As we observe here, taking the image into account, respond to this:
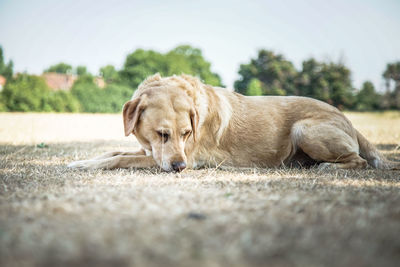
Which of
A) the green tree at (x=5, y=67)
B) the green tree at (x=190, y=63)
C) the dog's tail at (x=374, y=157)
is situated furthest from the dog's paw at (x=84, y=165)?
the green tree at (x=5, y=67)

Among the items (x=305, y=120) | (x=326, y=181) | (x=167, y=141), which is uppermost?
(x=305, y=120)

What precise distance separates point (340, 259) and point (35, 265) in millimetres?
1126

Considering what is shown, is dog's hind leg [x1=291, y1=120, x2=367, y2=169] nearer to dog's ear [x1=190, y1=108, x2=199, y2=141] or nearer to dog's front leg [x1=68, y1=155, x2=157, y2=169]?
dog's ear [x1=190, y1=108, x2=199, y2=141]

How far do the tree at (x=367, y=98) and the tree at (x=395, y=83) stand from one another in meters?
2.24

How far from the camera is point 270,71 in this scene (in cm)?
4134

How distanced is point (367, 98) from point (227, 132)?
131ft

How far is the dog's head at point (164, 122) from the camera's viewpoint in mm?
3097

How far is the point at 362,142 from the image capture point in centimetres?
386

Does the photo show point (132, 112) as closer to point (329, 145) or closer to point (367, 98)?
point (329, 145)

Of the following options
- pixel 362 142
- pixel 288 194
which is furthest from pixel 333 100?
pixel 288 194

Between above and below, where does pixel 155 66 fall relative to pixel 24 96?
above

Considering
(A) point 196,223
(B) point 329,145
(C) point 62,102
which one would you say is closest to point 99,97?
(C) point 62,102

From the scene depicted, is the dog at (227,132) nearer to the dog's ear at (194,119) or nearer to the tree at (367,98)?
the dog's ear at (194,119)

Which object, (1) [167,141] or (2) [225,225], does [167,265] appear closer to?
(2) [225,225]
